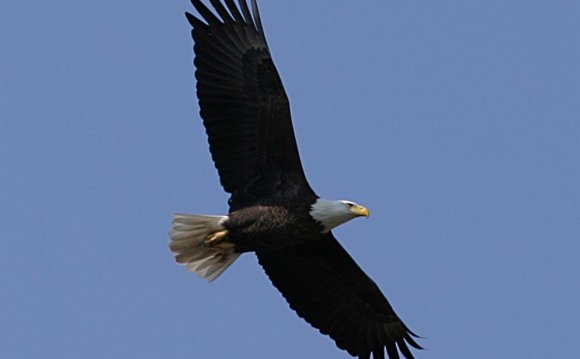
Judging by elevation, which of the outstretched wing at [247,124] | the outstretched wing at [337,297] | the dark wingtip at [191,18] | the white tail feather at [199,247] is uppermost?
the dark wingtip at [191,18]

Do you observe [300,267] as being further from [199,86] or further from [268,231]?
[199,86]

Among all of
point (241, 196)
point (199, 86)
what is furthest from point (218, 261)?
point (199, 86)

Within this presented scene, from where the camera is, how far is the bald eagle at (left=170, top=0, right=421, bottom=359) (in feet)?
43.0

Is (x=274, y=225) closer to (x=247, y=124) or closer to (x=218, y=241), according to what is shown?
(x=218, y=241)

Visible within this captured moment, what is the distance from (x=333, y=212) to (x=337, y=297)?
1446 mm

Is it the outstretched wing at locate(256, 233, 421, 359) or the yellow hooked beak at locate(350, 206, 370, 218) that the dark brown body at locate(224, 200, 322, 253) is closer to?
the yellow hooked beak at locate(350, 206, 370, 218)

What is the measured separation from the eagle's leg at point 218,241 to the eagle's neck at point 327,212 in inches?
32.0

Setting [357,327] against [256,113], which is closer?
[256,113]

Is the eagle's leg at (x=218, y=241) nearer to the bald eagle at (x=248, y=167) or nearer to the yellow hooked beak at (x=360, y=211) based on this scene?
the bald eagle at (x=248, y=167)

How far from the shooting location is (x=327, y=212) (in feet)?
42.8

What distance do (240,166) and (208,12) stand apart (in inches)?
56.4

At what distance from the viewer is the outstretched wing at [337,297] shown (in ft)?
45.9

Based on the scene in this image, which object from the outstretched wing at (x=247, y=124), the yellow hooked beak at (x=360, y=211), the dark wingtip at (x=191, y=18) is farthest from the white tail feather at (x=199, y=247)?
the dark wingtip at (x=191, y=18)

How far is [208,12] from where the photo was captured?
44.5 feet
